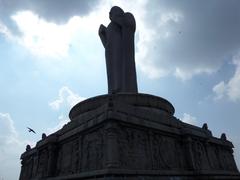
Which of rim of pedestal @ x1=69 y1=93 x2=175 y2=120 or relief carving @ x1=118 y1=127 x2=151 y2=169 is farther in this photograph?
rim of pedestal @ x1=69 y1=93 x2=175 y2=120

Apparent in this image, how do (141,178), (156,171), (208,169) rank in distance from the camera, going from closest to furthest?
(141,178)
(156,171)
(208,169)

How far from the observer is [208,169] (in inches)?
465

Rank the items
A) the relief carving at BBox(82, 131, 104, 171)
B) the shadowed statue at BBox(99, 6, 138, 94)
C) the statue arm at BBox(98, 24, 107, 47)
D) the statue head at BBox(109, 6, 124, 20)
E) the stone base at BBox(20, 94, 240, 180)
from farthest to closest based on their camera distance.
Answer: the statue arm at BBox(98, 24, 107, 47) → the statue head at BBox(109, 6, 124, 20) → the shadowed statue at BBox(99, 6, 138, 94) → the relief carving at BBox(82, 131, 104, 171) → the stone base at BBox(20, 94, 240, 180)

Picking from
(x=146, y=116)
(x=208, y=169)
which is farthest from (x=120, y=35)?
(x=208, y=169)

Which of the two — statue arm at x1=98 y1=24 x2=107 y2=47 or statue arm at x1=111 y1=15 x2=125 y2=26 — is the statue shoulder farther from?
statue arm at x1=98 y1=24 x2=107 y2=47

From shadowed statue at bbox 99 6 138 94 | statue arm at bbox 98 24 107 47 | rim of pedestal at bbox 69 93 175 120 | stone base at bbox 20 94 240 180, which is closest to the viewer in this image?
stone base at bbox 20 94 240 180

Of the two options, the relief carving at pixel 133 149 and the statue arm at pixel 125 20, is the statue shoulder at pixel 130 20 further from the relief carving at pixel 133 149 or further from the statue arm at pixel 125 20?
the relief carving at pixel 133 149

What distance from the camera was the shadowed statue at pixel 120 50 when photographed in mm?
15812

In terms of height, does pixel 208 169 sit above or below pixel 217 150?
below

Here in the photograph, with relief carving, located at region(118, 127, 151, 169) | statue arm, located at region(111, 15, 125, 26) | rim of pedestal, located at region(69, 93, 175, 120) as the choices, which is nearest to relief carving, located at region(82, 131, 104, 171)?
relief carving, located at region(118, 127, 151, 169)

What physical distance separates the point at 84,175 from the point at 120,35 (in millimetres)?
10902

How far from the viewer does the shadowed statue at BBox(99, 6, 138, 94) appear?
51.9 feet

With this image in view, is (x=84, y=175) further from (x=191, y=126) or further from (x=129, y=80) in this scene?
(x=129, y=80)

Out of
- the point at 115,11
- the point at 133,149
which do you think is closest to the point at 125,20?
the point at 115,11
